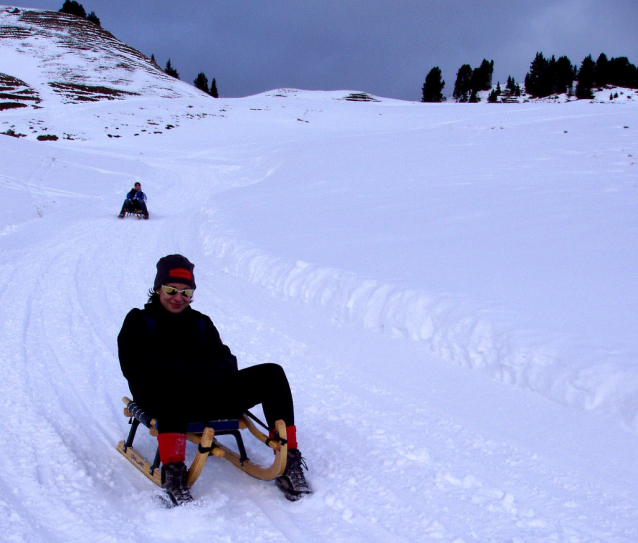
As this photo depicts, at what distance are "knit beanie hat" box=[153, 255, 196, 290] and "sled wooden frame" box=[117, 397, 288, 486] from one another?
80cm

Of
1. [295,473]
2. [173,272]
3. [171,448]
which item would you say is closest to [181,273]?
[173,272]

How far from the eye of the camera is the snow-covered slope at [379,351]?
269 centimetres

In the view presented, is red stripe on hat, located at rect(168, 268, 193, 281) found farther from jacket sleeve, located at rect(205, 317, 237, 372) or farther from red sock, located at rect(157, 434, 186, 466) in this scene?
red sock, located at rect(157, 434, 186, 466)

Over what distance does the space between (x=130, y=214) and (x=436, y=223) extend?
29.3ft

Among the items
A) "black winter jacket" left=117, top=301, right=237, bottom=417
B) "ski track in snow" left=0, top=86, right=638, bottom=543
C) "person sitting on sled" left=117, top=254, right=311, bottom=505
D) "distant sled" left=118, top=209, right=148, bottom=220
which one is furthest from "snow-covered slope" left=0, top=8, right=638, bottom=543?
"black winter jacket" left=117, top=301, right=237, bottom=417

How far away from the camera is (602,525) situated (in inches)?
101

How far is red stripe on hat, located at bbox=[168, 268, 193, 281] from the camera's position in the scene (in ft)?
10.3

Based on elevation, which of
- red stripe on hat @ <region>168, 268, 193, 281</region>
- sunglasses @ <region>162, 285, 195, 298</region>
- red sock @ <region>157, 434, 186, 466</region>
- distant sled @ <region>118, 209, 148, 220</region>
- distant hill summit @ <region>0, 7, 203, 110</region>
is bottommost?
red sock @ <region>157, 434, 186, 466</region>

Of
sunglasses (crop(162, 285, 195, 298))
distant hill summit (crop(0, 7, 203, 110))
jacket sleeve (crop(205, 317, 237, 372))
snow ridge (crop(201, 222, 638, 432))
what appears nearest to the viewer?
sunglasses (crop(162, 285, 195, 298))

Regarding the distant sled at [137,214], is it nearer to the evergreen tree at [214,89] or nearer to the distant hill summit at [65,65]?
the distant hill summit at [65,65]

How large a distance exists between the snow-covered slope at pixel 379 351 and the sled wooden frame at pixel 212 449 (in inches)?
Result: 3.6

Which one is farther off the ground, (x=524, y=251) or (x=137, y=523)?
(x=524, y=251)

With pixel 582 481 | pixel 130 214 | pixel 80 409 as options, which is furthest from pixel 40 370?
pixel 130 214

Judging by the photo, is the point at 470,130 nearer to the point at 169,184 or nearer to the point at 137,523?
the point at 169,184
